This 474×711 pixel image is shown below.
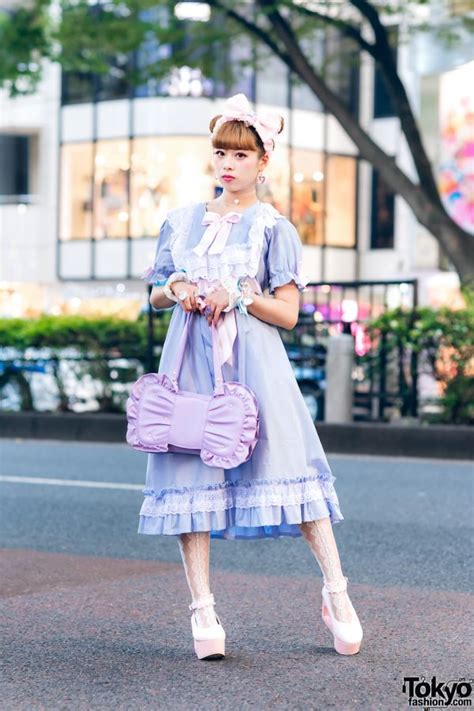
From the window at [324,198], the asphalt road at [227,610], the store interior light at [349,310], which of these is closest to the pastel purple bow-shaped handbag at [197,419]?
the asphalt road at [227,610]

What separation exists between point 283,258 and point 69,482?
226 inches

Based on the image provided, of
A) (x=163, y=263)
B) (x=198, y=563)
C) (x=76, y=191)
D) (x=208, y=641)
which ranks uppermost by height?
(x=76, y=191)

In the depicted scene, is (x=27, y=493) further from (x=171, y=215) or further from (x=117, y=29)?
(x=117, y=29)

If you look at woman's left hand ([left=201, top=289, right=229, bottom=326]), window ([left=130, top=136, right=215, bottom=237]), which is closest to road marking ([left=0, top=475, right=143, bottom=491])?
woman's left hand ([left=201, top=289, right=229, bottom=326])

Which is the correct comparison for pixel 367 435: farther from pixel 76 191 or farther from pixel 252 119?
pixel 76 191

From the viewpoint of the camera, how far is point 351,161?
1388 inches

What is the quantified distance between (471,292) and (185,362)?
9.38 m

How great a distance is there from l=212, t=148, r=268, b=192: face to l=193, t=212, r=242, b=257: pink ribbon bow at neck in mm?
98

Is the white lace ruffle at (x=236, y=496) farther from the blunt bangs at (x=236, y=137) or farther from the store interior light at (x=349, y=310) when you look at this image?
the store interior light at (x=349, y=310)

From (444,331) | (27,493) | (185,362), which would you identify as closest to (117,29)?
(444,331)

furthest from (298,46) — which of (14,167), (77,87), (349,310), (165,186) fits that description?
(14,167)

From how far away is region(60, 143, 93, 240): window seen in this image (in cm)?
3456

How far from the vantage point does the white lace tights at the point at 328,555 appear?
413 cm

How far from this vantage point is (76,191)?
34.9m
